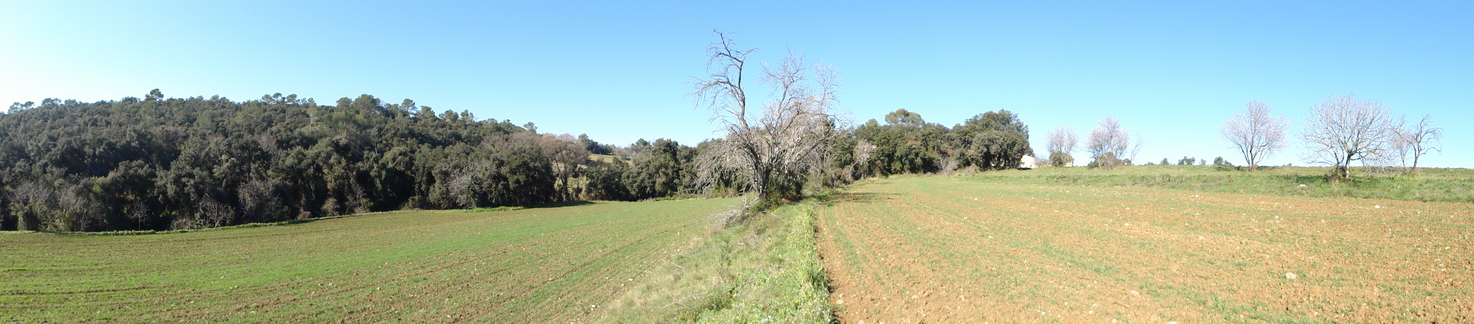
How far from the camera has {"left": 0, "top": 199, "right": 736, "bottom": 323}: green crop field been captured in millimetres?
13352

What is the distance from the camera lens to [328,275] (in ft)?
57.8

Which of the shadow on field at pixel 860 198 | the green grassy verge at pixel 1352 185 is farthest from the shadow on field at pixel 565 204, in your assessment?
the green grassy verge at pixel 1352 185

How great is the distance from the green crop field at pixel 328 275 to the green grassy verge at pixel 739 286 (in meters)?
1.43

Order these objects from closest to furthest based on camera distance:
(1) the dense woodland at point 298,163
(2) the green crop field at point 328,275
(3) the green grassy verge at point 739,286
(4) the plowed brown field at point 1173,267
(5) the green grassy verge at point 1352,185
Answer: (4) the plowed brown field at point 1173,267
(3) the green grassy verge at point 739,286
(2) the green crop field at point 328,275
(5) the green grassy verge at point 1352,185
(1) the dense woodland at point 298,163

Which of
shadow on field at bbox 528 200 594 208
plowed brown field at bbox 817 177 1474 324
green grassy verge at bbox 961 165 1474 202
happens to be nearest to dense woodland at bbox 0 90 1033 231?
shadow on field at bbox 528 200 594 208

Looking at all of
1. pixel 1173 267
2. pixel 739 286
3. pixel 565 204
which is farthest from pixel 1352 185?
pixel 565 204

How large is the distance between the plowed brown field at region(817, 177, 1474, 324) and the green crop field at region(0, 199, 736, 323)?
7315mm

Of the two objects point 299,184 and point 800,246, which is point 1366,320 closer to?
point 800,246

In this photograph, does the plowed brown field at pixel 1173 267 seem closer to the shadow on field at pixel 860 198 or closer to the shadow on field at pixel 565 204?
the shadow on field at pixel 860 198

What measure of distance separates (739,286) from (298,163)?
54.7 m

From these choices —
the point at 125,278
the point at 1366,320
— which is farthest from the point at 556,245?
the point at 1366,320

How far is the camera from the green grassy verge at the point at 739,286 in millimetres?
8578

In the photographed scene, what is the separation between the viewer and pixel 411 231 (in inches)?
1245

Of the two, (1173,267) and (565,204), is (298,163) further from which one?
(1173,267)
